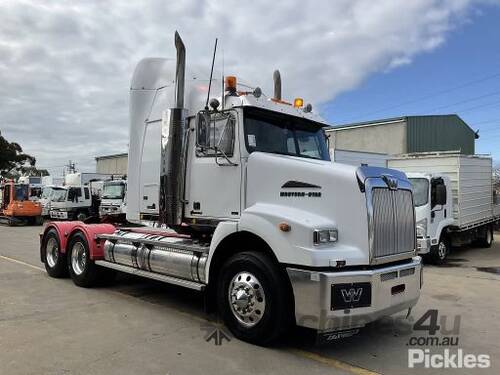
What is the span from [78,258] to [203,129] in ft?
14.5

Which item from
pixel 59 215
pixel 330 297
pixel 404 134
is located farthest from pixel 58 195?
pixel 330 297

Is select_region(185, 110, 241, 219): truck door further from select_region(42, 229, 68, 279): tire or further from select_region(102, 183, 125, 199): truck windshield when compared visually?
select_region(102, 183, 125, 199): truck windshield

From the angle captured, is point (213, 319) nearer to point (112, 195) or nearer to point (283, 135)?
point (283, 135)

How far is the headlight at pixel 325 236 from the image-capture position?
5.07 metres

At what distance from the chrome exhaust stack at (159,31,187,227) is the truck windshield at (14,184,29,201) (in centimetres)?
2474

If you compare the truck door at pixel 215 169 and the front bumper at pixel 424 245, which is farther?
the front bumper at pixel 424 245

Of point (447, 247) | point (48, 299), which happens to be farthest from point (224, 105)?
point (447, 247)

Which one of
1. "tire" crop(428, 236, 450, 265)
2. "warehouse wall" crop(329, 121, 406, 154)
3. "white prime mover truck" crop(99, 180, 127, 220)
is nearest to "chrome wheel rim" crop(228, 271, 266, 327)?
"tire" crop(428, 236, 450, 265)

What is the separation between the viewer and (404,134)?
34.4m

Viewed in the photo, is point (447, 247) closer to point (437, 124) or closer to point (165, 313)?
point (165, 313)

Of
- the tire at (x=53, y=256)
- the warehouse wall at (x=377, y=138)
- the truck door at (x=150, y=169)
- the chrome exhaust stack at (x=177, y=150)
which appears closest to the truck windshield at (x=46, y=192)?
the warehouse wall at (x=377, y=138)

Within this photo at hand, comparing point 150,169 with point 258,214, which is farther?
point 150,169

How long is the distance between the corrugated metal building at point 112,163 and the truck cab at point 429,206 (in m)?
48.0

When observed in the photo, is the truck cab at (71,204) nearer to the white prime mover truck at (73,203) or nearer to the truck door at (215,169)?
the white prime mover truck at (73,203)
